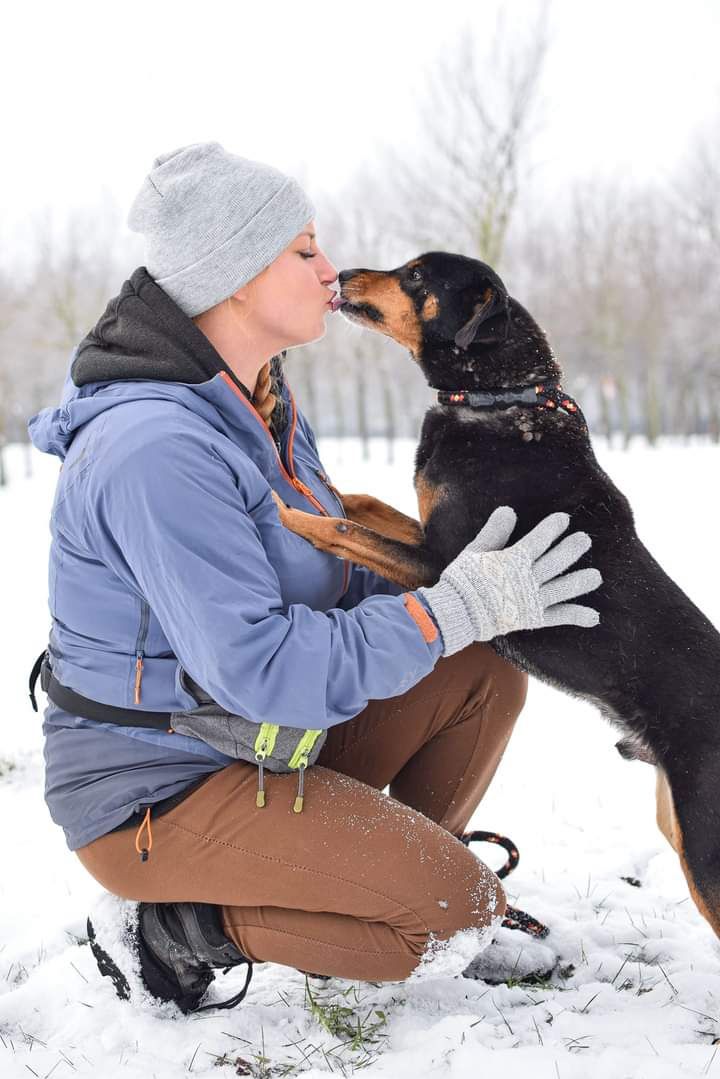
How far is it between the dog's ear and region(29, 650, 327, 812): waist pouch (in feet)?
4.01

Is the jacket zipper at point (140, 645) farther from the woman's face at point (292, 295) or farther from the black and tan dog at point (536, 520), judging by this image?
the woman's face at point (292, 295)

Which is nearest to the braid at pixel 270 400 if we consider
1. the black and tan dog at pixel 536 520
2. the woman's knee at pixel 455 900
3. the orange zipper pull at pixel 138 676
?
the black and tan dog at pixel 536 520

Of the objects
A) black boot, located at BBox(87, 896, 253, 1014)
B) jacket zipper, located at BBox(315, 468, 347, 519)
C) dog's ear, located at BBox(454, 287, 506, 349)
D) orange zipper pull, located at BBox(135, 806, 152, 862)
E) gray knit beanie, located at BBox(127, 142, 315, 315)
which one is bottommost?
black boot, located at BBox(87, 896, 253, 1014)

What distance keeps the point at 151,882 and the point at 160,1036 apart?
14.1 inches

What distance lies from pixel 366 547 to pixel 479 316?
2.49ft

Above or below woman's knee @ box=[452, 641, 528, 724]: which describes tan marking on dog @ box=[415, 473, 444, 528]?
above

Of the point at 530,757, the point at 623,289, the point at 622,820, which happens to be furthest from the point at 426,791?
the point at 623,289

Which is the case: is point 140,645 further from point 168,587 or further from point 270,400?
point 270,400

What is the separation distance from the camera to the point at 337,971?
199cm

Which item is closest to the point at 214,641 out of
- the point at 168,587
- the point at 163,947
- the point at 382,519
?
the point at 168,587

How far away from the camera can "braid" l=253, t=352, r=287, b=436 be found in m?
2.45

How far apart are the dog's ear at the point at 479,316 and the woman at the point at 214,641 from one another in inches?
22.3

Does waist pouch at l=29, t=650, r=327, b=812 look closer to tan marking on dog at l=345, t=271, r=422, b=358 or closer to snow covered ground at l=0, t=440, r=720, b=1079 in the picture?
snow covered ground at l=0, t=440, r=720, b=1079

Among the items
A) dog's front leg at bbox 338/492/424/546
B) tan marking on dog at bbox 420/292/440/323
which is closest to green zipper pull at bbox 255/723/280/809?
dog's front leg at bbox 338/492/424/546
